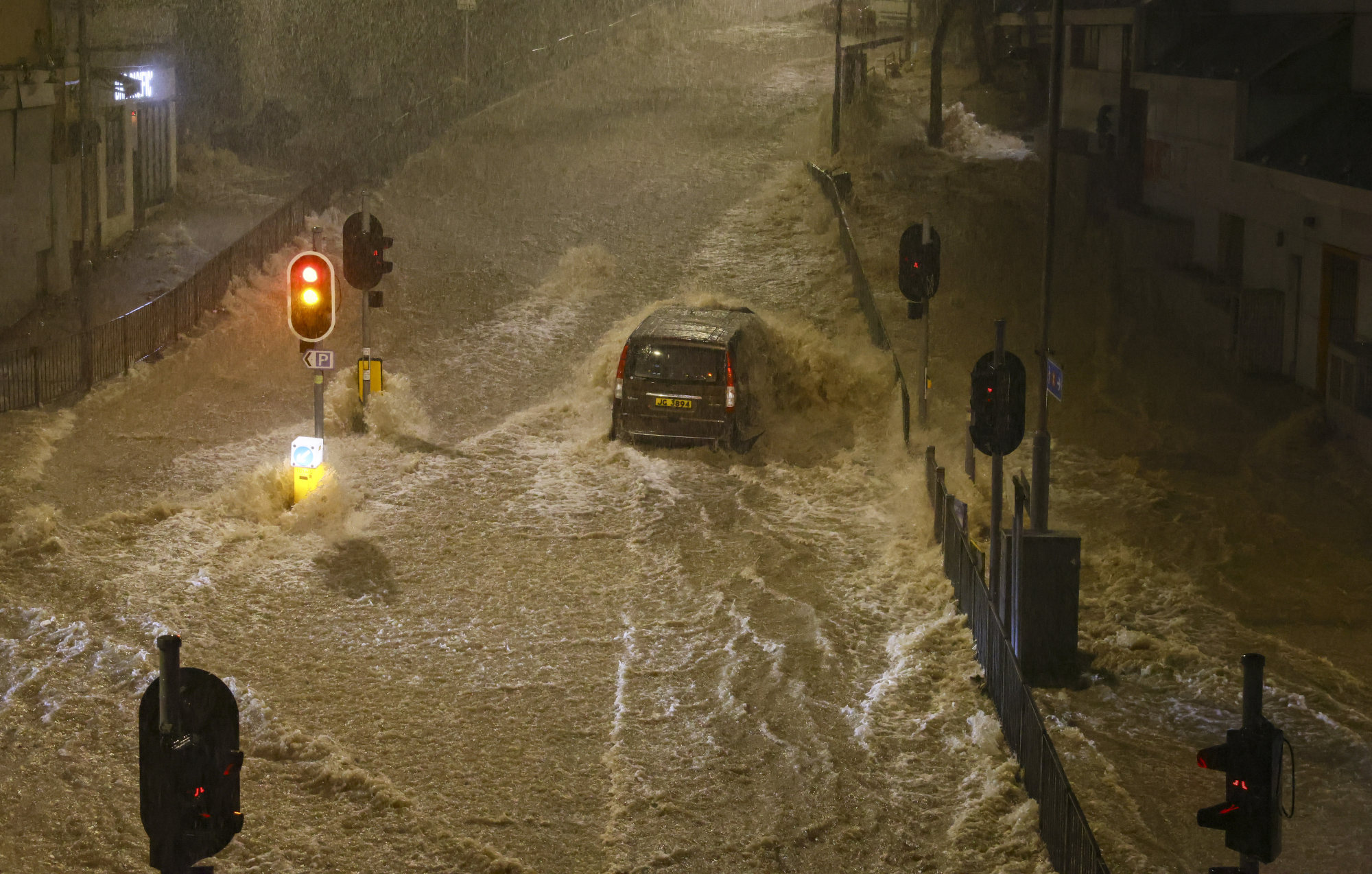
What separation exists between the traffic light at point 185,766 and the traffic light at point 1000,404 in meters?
7.39

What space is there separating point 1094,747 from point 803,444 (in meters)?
8.11

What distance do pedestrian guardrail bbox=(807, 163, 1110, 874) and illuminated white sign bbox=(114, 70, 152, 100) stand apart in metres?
24.4

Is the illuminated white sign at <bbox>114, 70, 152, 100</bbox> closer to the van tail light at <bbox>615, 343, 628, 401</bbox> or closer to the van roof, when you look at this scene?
the van roof

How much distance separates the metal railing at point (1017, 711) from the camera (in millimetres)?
7594

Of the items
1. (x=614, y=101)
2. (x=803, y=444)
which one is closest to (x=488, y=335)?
(x=803, y=444)

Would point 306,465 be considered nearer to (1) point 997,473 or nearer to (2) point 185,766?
(1) point 997,473

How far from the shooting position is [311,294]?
14633 millimetres

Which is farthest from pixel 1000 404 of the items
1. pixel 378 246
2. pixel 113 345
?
pixel 113 345

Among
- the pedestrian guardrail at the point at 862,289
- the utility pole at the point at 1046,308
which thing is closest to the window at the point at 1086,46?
the pedestrian guardrail at the point at 862,289

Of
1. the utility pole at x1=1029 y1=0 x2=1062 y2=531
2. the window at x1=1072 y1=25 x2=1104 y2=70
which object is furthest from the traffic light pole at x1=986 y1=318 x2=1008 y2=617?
the window at x1=1072 y1=25 x2=1104 y2=70

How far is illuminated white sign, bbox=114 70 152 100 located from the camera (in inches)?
1273

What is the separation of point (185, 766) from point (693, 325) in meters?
12.9

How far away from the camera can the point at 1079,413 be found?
20766 mm

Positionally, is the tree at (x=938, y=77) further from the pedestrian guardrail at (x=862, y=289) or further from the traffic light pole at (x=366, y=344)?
the traffic light pole at (x=366, y=344)
